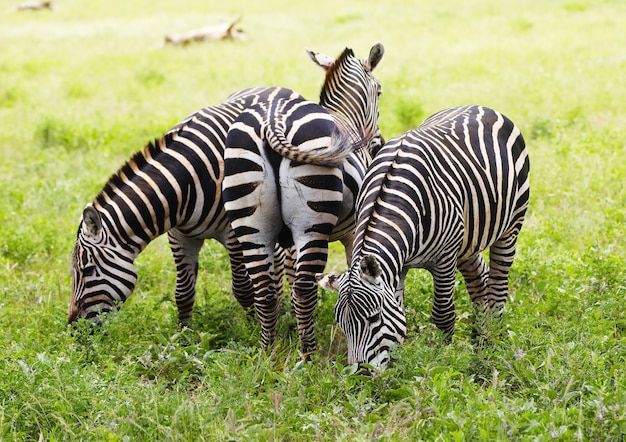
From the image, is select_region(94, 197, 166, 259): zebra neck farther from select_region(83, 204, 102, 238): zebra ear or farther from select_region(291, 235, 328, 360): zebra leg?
select_region(291, 235, 328, 360): zebra leg

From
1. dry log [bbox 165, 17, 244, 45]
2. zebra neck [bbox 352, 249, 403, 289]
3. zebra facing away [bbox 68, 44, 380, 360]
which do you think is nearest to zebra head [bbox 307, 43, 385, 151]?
zebra facing away [bbox 68, 44, 380, 360]

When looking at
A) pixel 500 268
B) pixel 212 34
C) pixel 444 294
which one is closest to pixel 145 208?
pixel 444 294

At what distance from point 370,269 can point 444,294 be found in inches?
44.5

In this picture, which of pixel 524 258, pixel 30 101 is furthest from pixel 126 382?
pixel 30 101

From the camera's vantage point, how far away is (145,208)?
5.80 m

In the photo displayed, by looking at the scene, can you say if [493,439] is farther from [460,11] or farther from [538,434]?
[460,11]

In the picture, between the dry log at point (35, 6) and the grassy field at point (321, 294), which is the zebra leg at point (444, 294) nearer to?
the grassy field at point (321, 294)

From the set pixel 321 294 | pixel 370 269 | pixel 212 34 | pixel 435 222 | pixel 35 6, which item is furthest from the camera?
pixel 35 6

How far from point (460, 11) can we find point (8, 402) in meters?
22.3

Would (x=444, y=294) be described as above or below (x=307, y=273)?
below

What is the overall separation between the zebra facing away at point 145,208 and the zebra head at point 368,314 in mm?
1618

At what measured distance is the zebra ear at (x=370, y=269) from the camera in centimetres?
459

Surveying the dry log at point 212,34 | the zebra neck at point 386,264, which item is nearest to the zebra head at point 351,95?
the zebra neck at point 386,264

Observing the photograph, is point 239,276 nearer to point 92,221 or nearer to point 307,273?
point 307,273
